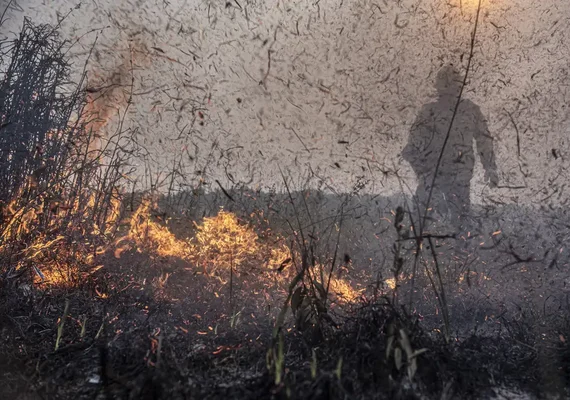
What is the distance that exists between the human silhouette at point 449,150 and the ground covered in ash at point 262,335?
14.9 inches

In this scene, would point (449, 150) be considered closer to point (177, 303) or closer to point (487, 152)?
point (487, 152)

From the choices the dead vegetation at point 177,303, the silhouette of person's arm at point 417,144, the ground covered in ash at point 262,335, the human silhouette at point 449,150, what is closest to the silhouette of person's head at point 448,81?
the human silhouette at point 449,150

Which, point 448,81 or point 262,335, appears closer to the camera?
point 262,335

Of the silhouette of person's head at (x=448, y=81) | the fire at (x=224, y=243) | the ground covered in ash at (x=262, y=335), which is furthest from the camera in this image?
the silhouette of person's head at (x=448, y=81)

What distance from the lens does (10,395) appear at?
62.1 inches

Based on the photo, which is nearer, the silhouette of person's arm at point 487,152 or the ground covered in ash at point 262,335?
the ground covered in ash at point 262,335

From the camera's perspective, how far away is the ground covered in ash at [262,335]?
1.56 meters

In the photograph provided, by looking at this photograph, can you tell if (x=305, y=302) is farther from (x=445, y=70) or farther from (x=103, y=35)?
(x=103, y=35)

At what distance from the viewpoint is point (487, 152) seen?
3217 mm

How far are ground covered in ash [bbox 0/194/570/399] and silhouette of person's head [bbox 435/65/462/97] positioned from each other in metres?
1.05

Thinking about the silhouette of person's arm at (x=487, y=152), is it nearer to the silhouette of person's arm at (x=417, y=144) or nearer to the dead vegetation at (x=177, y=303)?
the silhouette of person's arm at (x=417, y=144)

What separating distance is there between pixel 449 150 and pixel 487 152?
9.8 inches

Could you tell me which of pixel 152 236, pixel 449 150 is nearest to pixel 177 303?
pixel 152 236

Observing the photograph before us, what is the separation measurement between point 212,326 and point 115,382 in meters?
0.68
